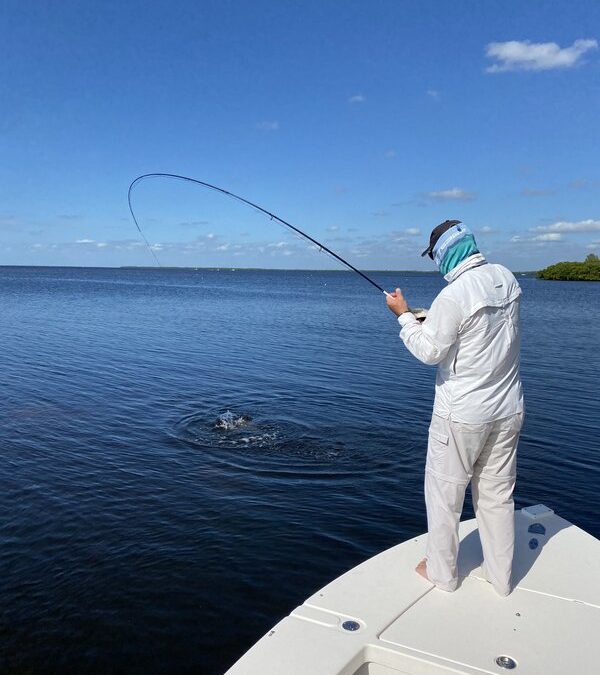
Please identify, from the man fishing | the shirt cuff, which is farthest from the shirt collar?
the shirt cuff

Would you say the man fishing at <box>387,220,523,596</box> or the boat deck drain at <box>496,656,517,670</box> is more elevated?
the man fishing at <box>387,220,523,596</box>

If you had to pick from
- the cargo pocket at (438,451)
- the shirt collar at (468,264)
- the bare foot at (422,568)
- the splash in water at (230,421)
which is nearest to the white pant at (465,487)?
the cargo pocket at (438,451)

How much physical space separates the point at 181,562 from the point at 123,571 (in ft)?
2.22

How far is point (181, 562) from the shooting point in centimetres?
733

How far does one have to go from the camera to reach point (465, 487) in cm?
447

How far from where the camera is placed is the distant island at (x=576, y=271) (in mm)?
156225

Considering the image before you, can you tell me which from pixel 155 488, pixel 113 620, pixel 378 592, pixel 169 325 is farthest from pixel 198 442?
pixel 169 325

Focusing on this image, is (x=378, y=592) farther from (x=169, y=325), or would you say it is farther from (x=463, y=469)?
(x=169, y=325)

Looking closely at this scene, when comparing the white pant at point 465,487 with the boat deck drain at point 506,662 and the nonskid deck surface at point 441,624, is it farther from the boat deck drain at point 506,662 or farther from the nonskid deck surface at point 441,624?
the boat deck drain at point 506,662

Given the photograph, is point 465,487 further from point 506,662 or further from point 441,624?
point 506,662

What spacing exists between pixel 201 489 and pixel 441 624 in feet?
19.9

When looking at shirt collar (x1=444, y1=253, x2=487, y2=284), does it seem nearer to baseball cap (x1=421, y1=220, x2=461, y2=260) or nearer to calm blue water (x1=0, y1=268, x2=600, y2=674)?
baseball cap (x1=421, y1=220, x2=461, y2=260)

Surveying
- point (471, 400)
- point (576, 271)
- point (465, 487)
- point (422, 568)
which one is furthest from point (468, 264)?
point (576, 271)

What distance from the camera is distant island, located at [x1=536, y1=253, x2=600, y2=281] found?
156225mm
